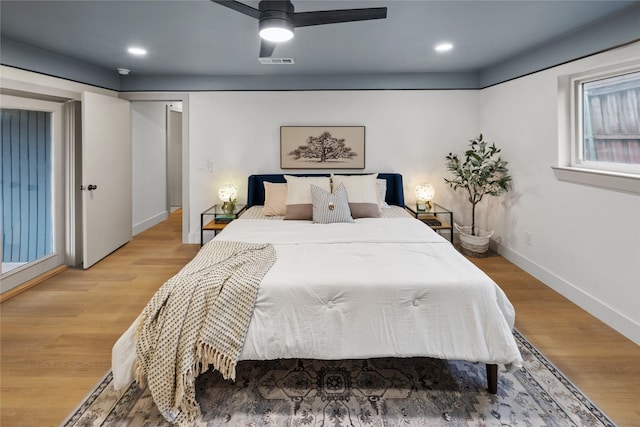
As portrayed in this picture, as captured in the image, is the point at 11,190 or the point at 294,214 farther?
the point at 294,214

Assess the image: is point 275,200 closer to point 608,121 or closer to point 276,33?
point 276,33

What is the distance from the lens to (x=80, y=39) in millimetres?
3504

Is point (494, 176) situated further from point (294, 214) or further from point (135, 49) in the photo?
point (135, 49)

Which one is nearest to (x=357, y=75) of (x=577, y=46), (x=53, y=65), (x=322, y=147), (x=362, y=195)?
(x=322, y=147)

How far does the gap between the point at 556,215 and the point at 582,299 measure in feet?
2.62

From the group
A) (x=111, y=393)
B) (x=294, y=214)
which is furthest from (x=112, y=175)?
(x=111, y=393)

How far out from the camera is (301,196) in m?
4.07

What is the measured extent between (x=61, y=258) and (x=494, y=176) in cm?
501

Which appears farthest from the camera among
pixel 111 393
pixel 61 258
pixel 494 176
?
pixel 494 176

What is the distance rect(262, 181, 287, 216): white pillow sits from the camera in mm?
4273

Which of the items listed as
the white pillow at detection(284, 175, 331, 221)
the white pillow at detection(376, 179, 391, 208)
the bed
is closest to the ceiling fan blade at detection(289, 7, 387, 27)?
the bed

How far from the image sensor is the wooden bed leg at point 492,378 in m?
2.10

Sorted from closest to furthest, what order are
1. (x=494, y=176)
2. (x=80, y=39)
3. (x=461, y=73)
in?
1. (x=80, y=39)
2. (x=494, y=176)
3. (x=461, y=73)

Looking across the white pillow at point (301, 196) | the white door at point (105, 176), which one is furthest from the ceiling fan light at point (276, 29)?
the white door at point (105, 176)
